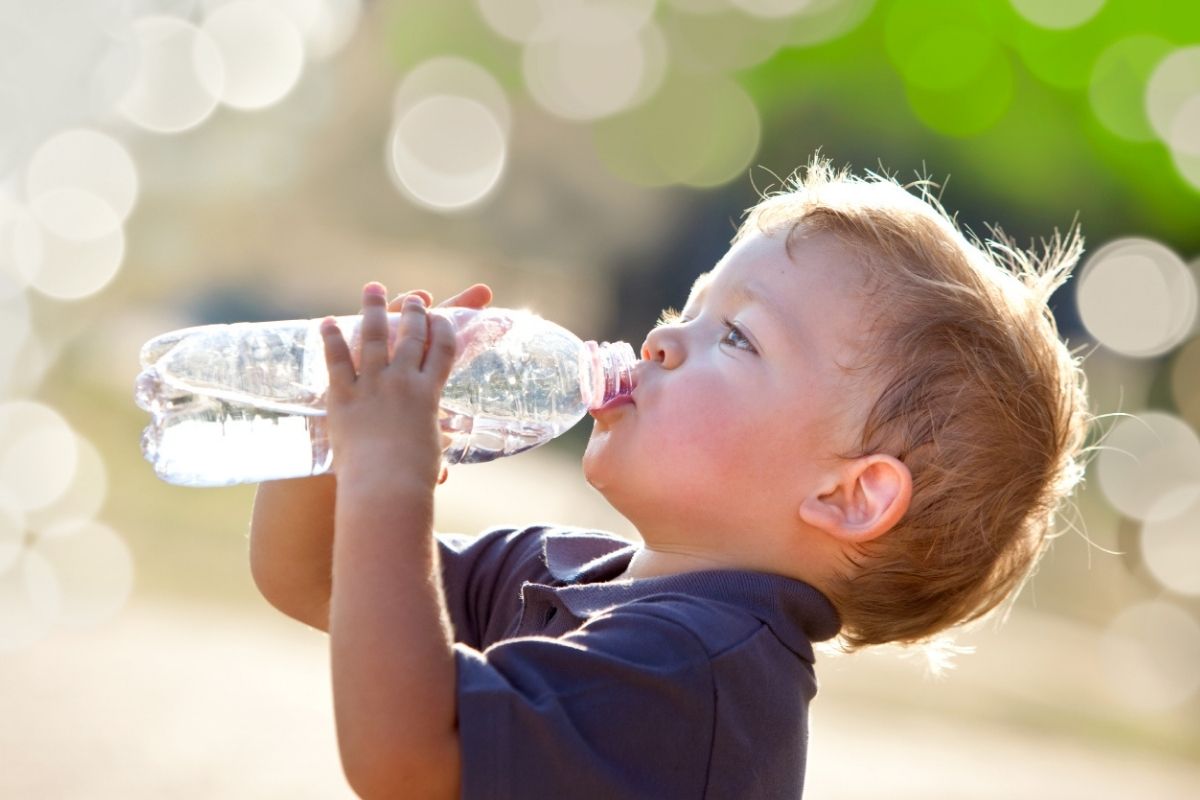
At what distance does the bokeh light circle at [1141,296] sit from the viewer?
8.02m

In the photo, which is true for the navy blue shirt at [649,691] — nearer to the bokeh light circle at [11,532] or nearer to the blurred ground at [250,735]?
the blurred ground at [250,735]

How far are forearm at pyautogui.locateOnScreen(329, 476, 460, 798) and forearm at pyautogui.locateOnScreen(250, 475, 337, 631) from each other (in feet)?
1.60

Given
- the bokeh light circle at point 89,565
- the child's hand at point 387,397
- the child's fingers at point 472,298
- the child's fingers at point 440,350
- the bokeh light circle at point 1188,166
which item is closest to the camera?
the child's hand at point 387,397

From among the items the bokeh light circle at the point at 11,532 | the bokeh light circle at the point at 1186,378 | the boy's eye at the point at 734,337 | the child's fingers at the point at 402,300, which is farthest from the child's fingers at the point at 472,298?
the bokeh light circle at the point at 1186,378

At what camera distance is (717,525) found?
1.76m

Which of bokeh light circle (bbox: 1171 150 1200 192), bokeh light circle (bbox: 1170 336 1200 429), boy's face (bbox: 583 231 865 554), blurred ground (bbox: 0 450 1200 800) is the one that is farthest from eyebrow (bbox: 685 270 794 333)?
bokeh light circle (bbox: 1171 150 1200 192)

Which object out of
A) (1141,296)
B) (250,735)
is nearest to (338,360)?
(250,735)

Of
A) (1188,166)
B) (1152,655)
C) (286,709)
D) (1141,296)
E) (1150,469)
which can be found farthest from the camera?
(1188,166)

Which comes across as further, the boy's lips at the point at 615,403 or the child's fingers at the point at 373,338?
the boy's lips at the point at 615,403

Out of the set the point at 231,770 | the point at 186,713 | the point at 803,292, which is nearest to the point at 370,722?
the point at 803,292

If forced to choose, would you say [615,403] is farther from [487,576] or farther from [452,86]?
[452,86]

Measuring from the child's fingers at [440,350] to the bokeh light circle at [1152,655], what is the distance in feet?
17.5

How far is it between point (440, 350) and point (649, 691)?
0.46 m

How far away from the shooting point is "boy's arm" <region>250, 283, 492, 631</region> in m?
1.88
